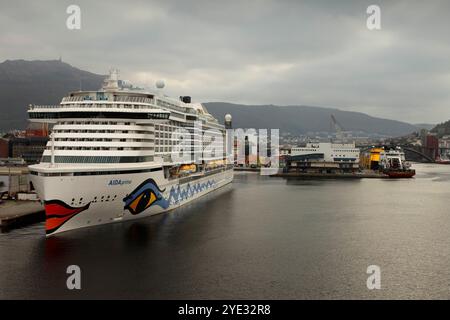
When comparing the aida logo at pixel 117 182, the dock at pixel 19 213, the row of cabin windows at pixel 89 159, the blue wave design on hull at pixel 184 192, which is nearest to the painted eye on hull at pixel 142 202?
the aida logo at pixel 117 182

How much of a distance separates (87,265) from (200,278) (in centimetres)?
551

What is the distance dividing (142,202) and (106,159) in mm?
4330

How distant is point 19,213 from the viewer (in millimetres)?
30094

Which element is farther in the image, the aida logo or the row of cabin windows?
the row of cabin windows

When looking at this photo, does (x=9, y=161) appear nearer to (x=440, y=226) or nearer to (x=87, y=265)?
(x=87, y=265)

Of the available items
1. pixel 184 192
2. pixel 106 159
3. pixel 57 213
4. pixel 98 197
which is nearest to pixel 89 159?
pixel 106 159

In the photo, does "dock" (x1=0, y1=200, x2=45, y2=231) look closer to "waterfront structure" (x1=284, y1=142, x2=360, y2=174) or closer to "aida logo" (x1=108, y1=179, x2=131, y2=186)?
"aida logo" (x1=108, y1=179, x2=131, y2=186)

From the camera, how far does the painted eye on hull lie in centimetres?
2738

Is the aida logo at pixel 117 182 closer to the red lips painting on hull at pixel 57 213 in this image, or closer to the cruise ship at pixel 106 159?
the cruise ship at pixel 106 159

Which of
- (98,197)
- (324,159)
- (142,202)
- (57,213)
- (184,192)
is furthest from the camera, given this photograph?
(324,159)

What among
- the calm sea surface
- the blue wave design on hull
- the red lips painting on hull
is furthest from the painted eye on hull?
the red lips painting on hull

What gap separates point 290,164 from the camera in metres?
90.1

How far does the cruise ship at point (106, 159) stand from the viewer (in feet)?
76.6

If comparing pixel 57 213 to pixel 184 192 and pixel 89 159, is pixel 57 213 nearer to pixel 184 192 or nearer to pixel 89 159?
pixel 89 159
